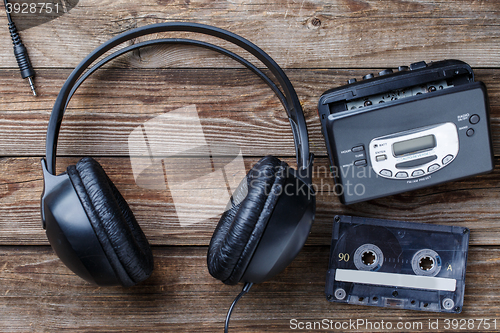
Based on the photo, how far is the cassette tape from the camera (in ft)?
2.83

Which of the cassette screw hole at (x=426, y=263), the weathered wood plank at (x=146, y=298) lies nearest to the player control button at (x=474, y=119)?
the cassette screw hole at (x=426, y=263)

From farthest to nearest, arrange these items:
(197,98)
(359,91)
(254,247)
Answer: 1. (197,98)
2. (359,91)
3. (254,247)

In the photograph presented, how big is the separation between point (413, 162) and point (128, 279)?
673mm

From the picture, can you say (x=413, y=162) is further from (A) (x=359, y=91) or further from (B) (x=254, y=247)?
(B) (x=254, y=247)

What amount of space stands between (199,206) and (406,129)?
1.72ft

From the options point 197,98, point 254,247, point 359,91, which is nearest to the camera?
point 254,247

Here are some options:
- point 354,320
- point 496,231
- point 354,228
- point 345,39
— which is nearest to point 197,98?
point 345,39

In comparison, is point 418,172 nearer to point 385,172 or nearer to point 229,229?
point 385,172

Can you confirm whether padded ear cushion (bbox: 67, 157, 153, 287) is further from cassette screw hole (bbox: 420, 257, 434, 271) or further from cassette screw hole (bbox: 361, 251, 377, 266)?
cassette screw hole (bbox: 420, 257, 434, 271)

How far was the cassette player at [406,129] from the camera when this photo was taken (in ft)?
2.47

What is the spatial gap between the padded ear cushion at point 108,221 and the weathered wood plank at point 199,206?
16 cm

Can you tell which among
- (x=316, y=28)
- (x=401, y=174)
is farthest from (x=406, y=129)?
(x=316, y=28)

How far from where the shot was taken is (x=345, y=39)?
2.84 ft

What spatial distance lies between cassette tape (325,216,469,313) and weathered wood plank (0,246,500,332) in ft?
0.24
